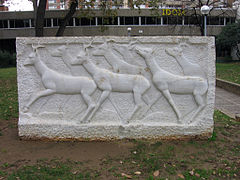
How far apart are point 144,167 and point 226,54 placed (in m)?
34.5

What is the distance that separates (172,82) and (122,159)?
1558 mm

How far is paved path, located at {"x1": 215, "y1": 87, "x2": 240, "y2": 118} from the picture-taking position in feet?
24.0

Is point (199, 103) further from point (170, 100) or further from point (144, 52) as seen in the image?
point (144, 52)

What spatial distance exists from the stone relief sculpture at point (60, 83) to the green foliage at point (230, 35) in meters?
26.8

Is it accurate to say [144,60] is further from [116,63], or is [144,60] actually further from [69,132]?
[69,132]

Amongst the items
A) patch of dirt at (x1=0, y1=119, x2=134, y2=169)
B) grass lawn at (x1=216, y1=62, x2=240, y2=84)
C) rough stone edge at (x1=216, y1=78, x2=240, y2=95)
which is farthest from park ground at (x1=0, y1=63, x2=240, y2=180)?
grass lawn at (x1=216, y1=62, x2=240, y2=84)

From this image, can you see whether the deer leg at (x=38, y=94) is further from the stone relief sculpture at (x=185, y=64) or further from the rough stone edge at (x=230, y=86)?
the rough stone edge at (x=230, y=86)

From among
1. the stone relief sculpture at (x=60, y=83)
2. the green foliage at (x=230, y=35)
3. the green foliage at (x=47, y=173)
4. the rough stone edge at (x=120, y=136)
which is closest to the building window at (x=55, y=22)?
the green foliage at (x=230, y=35)

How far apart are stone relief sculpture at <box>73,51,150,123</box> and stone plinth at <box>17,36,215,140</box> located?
2 centimetres

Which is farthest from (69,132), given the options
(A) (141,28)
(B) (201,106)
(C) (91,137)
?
(A) (141,28)

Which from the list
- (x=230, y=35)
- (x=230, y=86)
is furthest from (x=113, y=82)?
(x=230, y=35)

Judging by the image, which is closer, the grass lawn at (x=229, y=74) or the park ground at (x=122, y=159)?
the park ground at (x=122, y=159)

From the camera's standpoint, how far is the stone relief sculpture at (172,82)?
4234 millimetres

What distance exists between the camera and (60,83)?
4289 mm
